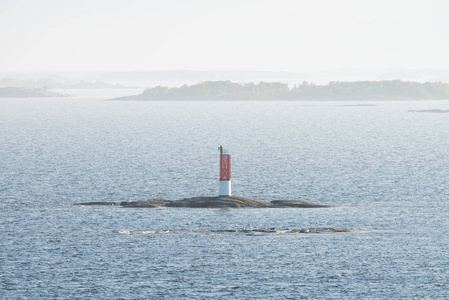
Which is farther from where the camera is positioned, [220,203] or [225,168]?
[225,168]

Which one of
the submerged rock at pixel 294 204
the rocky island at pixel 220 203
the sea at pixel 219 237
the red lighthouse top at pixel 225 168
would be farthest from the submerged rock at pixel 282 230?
the red lighthouse top at pixel 225 168

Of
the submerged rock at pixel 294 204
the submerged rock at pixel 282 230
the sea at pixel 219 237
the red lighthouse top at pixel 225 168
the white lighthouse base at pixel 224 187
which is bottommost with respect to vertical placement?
the sea at pixel 219 237

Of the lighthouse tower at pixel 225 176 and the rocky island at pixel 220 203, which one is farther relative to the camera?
the lighthouse tower at pixel 225 176

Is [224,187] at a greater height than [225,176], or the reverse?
[225,176]

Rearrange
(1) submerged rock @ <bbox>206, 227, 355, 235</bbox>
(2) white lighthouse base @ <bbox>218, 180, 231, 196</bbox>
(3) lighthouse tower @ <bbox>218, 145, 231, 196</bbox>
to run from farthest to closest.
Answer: (2) white lighthouse base @ <bbox>218, 180, 231, 196</bbox>, (3) lighthouse tower @ <bbox>218, 145, 231, 196</bbox>, (1) submerged rock @ <bbox>206, 227, 355, 235</bbox>

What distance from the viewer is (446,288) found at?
51.2 meters

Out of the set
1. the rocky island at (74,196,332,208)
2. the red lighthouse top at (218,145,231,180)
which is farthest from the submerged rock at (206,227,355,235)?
the red lighthouse top at (218,145,231,180)

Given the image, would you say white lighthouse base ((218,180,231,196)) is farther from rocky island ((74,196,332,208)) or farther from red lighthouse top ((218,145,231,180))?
rocky island ((74,196,332,208))

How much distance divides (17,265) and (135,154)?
9434 cm

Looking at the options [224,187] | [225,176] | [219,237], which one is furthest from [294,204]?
[219,237]

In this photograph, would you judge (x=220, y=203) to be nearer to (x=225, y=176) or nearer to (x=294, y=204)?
(x=225, y=176)

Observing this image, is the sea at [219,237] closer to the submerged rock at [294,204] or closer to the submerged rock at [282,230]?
the submerged rock at [282,230]

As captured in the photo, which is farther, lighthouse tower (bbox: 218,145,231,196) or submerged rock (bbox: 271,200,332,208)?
lighthouse tower (bbox: 218,145,231,196)

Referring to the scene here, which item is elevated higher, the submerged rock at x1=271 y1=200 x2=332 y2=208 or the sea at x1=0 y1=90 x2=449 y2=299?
the submerged rock at x1=271 y1=200 x2=332 y2=208
